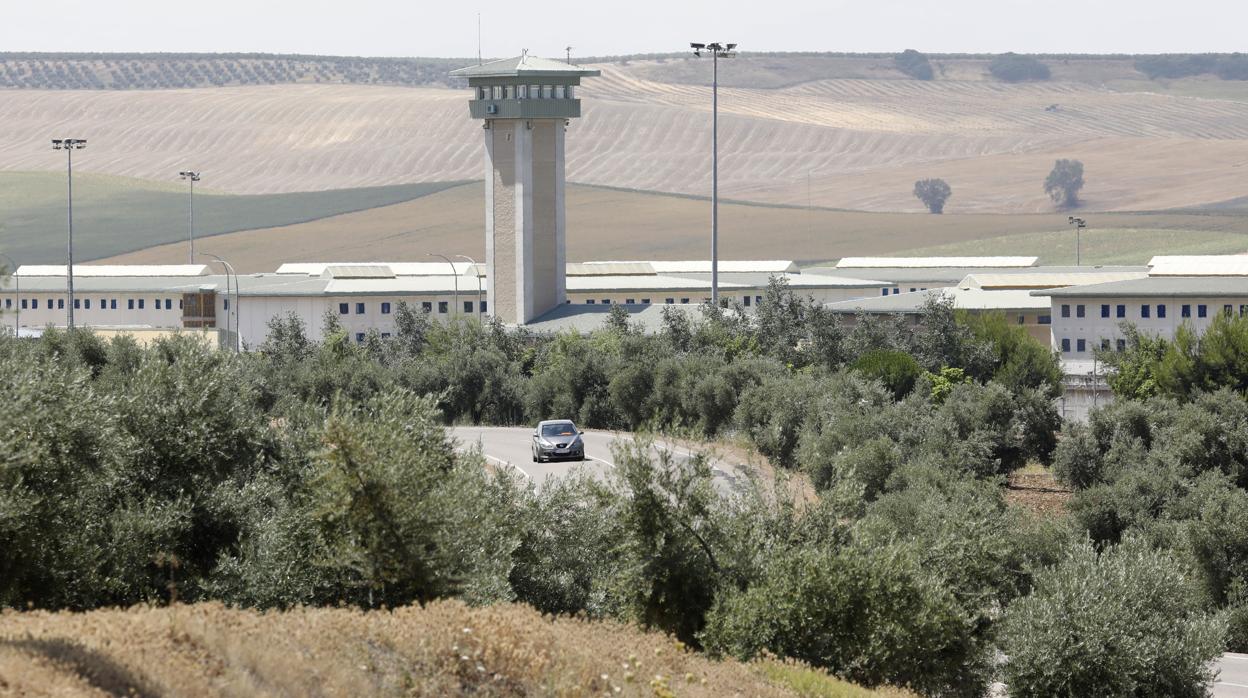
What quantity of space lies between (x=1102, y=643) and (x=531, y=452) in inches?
1109

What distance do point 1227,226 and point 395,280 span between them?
107395 millimetres

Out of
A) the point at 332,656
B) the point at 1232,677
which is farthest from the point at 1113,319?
the point at 332,656

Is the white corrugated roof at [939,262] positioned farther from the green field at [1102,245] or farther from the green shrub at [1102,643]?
the green shrub at [1102,643]

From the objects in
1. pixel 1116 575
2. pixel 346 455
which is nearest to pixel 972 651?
pixel 1116 575

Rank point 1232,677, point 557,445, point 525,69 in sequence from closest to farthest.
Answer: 1. point 1232,677
2. point 557,445
3. point 525,69

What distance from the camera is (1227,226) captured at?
19612cm

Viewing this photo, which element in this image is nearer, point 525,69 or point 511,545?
point 511,545

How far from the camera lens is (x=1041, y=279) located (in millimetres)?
120875

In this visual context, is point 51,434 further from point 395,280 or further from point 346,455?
point 395,280

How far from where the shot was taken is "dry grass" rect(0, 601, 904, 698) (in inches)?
691

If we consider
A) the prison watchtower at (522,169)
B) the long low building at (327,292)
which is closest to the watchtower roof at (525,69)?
the prison watchtower at (522,169)

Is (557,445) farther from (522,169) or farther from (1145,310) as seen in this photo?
(1145,310)

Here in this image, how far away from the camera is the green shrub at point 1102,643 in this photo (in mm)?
32719

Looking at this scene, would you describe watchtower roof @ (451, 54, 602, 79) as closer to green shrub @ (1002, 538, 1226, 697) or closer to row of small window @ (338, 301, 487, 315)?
row of small window @ (338, 301, 487, 315)
